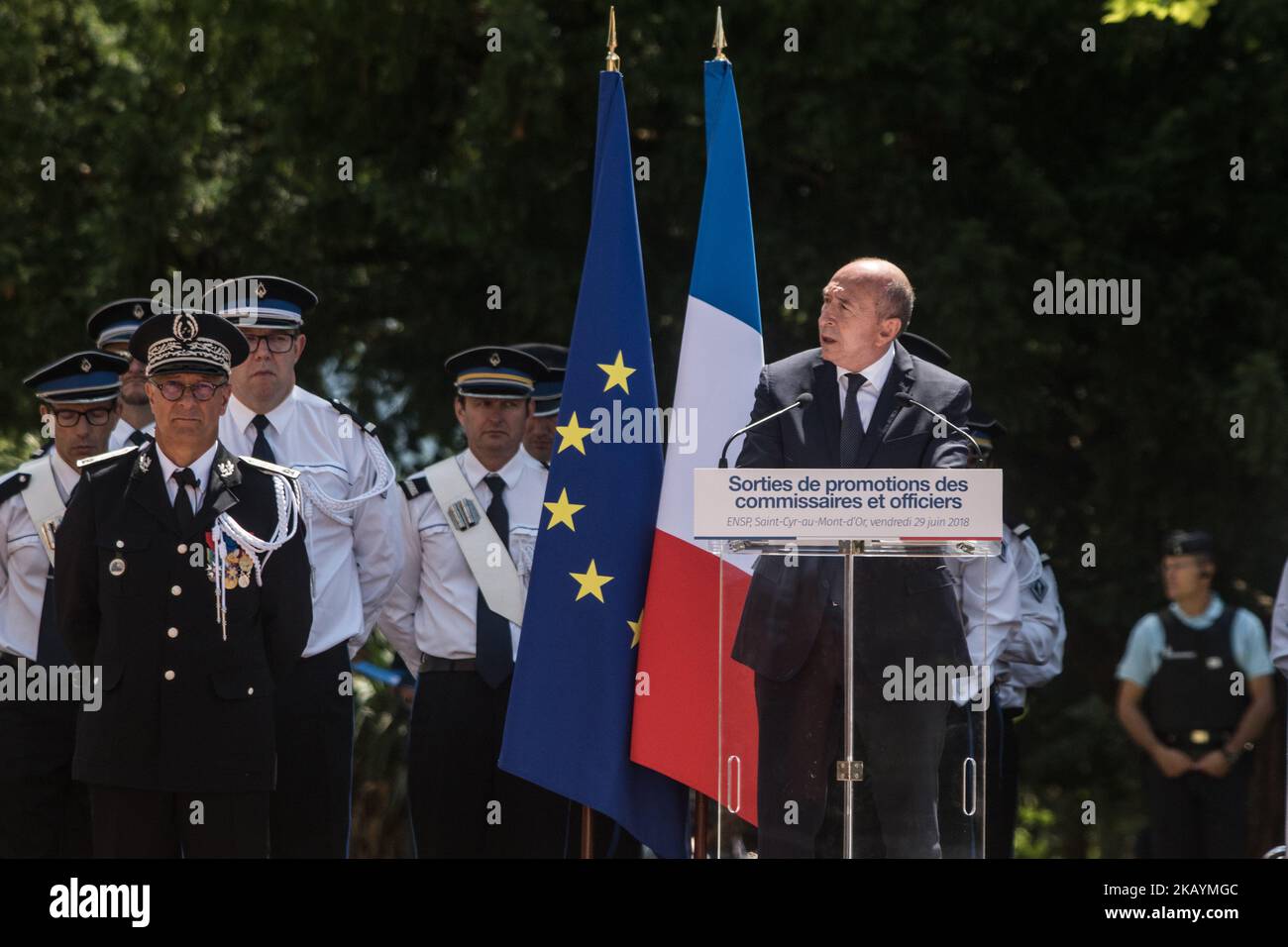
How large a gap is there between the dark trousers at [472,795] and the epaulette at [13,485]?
1703 mm

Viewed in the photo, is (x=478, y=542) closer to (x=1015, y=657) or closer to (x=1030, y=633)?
(x=1015, y=657)

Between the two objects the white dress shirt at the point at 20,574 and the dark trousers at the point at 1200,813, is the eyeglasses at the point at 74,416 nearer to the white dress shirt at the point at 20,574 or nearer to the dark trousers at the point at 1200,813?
the white dress shirt at the point at 20,574

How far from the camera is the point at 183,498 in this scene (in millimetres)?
5934

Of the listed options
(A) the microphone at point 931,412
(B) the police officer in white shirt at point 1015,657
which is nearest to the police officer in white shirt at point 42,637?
(A) the microphone at point 931,412

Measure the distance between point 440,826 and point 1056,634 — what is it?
2.99 meters

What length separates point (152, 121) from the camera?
13.4 meters

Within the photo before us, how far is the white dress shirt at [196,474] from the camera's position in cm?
596

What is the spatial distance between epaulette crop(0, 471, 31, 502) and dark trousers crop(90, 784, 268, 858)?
6.16 feet

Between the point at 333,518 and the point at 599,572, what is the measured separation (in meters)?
0.94

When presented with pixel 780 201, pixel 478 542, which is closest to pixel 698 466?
pixel 478 542

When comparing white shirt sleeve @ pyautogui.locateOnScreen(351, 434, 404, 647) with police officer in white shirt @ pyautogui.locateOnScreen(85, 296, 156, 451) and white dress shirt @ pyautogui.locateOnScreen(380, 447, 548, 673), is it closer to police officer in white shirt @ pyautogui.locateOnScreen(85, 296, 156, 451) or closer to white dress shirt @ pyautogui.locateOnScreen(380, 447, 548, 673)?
white dress shirt @ pyautogui.locateOnScreen(380, 447, 548, 673)

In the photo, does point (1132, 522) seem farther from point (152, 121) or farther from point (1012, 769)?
point (152, 121)
